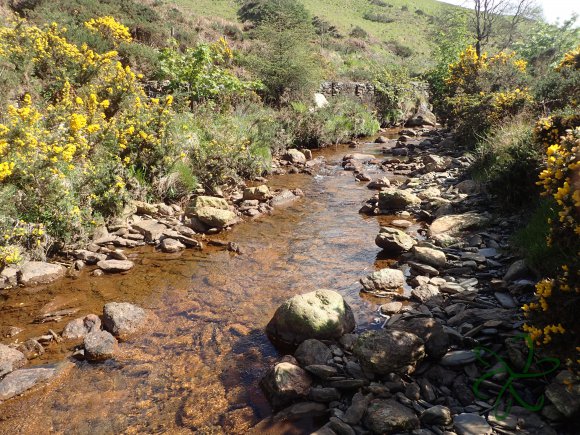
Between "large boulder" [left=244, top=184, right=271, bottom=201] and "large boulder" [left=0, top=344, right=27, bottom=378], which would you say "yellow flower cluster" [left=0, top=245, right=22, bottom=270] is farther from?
"large boulder" [left=244, top=184, right=271, bottom=201]

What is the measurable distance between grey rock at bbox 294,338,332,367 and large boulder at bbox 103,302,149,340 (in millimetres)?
2195

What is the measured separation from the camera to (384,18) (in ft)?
194

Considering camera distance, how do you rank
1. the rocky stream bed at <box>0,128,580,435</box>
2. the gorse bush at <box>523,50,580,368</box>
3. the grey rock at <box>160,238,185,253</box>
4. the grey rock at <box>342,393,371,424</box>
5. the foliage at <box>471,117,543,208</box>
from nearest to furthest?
the gorse bush at <box>523,50,580,368</box> → the grey rock at <box>342,393,371,424</box> → the rocky stream bed at <box>0,128,580,435</box> → the foliage at <box>471,117,543,208</box> → the grey rock at <box>160,238,185,253</box>

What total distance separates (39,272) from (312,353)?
458 cm

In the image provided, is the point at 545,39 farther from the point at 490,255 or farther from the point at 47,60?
the point at 47,60

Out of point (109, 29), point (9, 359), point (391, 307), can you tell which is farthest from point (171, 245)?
point (109, 29)

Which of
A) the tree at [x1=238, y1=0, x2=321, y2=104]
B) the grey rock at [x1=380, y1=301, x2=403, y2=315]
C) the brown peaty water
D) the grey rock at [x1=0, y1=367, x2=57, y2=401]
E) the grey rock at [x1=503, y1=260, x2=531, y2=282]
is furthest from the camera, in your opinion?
the tree at [x1=238, y1=0, x2=321, y2=104]

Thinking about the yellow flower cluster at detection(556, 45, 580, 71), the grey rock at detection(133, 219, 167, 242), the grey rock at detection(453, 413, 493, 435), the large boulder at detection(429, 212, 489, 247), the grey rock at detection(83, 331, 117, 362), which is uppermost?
the yellow flower cluster at detection(556, 45, 580, 71)

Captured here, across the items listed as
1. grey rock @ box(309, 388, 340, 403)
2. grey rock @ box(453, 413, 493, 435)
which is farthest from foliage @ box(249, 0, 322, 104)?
grey rock @ box(453, 413, 493, 435)

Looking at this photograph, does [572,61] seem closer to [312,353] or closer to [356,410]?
[312,353]

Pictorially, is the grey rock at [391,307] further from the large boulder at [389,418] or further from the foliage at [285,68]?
the foliage at [285,68]

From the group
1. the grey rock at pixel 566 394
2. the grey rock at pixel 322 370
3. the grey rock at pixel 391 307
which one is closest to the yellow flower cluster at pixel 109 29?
the grey rock at pixel 391 307

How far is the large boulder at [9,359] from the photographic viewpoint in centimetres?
432

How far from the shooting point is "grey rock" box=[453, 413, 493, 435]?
10.3 ft
